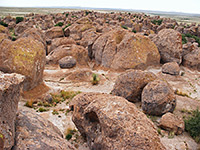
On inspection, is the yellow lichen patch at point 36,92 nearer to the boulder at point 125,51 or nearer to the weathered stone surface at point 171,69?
the boulder at point 125,51

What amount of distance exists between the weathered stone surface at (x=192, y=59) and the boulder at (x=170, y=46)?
1.19 metres

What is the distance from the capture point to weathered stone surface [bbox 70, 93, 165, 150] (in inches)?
227

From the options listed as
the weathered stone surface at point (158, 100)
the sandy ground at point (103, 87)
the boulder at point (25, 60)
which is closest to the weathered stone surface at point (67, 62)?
the sandy ground at point (103, 87)

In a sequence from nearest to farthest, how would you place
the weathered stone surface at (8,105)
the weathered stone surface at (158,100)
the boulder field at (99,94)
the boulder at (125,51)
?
the weathered stone surface at (8,105) → the boulder field at (99,94) → the weathered stone surface at (158,100) → the boulder at (125,51)

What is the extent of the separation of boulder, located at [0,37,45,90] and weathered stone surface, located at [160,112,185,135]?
10.9 metres

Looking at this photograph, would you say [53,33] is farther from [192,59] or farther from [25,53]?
[192,59]

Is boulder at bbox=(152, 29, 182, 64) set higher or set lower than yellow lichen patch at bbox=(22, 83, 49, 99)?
higher

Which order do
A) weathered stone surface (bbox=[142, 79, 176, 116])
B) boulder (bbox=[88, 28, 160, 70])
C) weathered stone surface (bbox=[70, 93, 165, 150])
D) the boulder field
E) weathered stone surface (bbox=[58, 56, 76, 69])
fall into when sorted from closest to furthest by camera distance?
weathered stone surface (bbox=[70, 93, 165, 150]), the boulder field, weathered stone surface (bbox=[142, 79, 176, 116]), boulder (bbox=[88, 28, 160, 70]), weathered stone surface (bbox=[58, 56, 76, 69])

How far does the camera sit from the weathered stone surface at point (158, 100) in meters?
12.1

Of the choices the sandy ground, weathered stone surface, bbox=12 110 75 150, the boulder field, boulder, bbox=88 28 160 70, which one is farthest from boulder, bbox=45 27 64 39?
weathered stone surface, bbox=12 110 75 150

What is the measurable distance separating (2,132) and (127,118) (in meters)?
3.91

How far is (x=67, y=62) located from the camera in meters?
23.4

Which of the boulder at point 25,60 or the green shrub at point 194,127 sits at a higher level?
the boulder at point 25,60

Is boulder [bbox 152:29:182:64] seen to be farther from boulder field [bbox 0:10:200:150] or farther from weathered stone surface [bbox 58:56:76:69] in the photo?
weathered stone surface [bbox 58:56:76:69]
